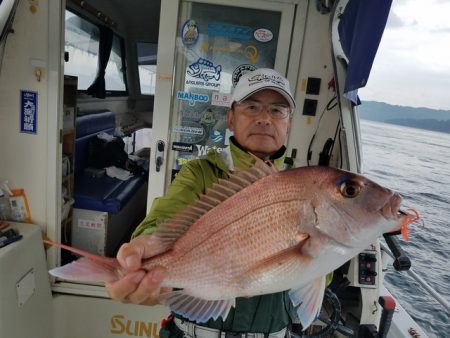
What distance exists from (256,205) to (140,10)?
5617mm

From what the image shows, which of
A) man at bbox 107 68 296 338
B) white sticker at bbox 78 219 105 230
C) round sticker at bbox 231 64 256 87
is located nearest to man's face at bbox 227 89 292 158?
man at bbox 107 68 296 338

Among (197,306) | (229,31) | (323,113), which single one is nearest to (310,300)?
(197,306)

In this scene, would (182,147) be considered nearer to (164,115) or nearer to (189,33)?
(164,115)

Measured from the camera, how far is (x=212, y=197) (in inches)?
41.5

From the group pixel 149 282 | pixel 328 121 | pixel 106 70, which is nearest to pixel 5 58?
pixel 149 282

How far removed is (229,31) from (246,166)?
195 cm

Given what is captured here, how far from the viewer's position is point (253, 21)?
291cm

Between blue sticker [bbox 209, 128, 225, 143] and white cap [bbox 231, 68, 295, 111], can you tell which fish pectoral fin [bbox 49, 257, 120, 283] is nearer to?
white cap [bbox 231, 68, 295, 111]

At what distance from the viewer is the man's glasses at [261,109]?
145 cm

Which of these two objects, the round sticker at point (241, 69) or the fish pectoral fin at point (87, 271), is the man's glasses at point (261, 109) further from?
the round sticker at point (241, 69)

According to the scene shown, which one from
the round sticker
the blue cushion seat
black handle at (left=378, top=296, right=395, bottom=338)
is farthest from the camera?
the blue cushion seat

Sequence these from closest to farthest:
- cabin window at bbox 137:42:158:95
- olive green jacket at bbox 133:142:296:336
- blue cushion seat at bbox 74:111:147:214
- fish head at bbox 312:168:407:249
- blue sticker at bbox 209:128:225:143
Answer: fish head at bbox 312:168:407:249
olive green jacket at bbox 133:142:296:336
blue sticker at bbox 209:128:225:143
blue cushion seat at bbox 74:111:147:214
cabin window at bbox 137:42:158:95

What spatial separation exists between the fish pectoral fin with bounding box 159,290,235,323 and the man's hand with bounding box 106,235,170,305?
0.06 meters

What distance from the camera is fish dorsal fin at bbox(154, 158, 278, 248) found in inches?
40.4
